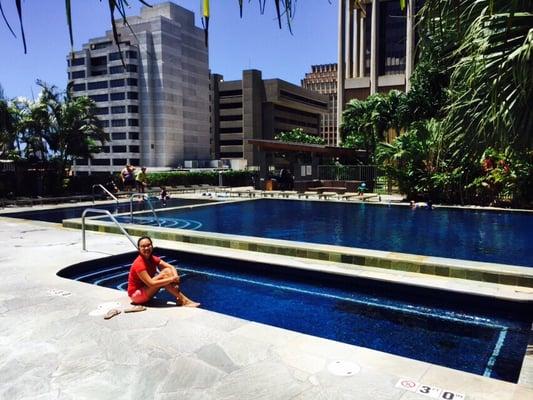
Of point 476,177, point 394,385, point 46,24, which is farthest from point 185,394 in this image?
point 476,177

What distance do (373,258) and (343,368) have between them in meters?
5.00

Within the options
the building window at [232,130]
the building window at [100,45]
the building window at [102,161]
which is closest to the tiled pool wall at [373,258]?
the building window at [102,161]

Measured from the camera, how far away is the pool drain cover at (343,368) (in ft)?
13.9

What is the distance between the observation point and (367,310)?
7.42m

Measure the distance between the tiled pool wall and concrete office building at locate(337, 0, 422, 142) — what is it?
217 feet

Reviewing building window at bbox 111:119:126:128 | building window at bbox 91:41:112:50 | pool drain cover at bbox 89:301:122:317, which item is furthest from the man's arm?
building window at bbox 91:41:112:50

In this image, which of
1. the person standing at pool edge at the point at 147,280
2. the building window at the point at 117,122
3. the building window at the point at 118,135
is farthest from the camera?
the building window at the point at 118,135

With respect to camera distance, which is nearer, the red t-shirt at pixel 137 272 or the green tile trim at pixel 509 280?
the red t-shirt at pixel 137 272

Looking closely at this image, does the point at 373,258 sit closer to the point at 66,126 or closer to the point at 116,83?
the point at 66,126

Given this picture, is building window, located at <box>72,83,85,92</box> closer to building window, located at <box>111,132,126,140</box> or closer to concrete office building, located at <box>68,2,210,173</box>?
concrete office building, located at <box>68,2,210,173</box>

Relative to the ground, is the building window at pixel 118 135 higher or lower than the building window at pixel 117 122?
lower

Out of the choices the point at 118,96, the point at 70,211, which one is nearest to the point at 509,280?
the point at 70,211

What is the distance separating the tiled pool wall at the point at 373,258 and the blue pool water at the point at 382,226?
2394 millimetres

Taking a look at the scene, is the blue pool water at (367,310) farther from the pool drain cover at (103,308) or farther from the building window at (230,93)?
the building window at (230,93)
